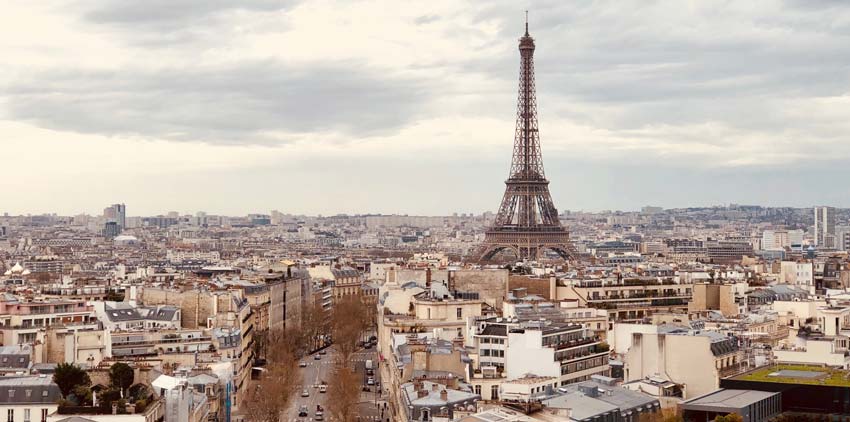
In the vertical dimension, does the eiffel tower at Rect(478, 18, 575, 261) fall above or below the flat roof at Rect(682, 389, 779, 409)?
above

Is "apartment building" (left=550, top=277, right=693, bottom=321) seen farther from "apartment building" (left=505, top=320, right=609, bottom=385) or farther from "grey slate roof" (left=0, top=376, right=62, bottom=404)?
"grey slate roof" (left=0, top=376, right=62, bottom=404)

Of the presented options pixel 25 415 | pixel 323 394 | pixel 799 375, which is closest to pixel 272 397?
pixel 25 415

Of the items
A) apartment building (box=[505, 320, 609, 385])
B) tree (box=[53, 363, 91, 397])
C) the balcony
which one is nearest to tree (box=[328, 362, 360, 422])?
apartment building (box=[505, 320, 609, 385])

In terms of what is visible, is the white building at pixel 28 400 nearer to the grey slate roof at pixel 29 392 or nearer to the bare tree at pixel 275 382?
the grey slate roof at pixel 29 392

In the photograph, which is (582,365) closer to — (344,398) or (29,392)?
(344,398)

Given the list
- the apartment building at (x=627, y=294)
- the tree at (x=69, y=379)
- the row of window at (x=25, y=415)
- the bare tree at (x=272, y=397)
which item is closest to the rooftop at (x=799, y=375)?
the bare tree at (x=272, y=397)

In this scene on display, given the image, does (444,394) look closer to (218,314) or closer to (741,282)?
(218,314)
